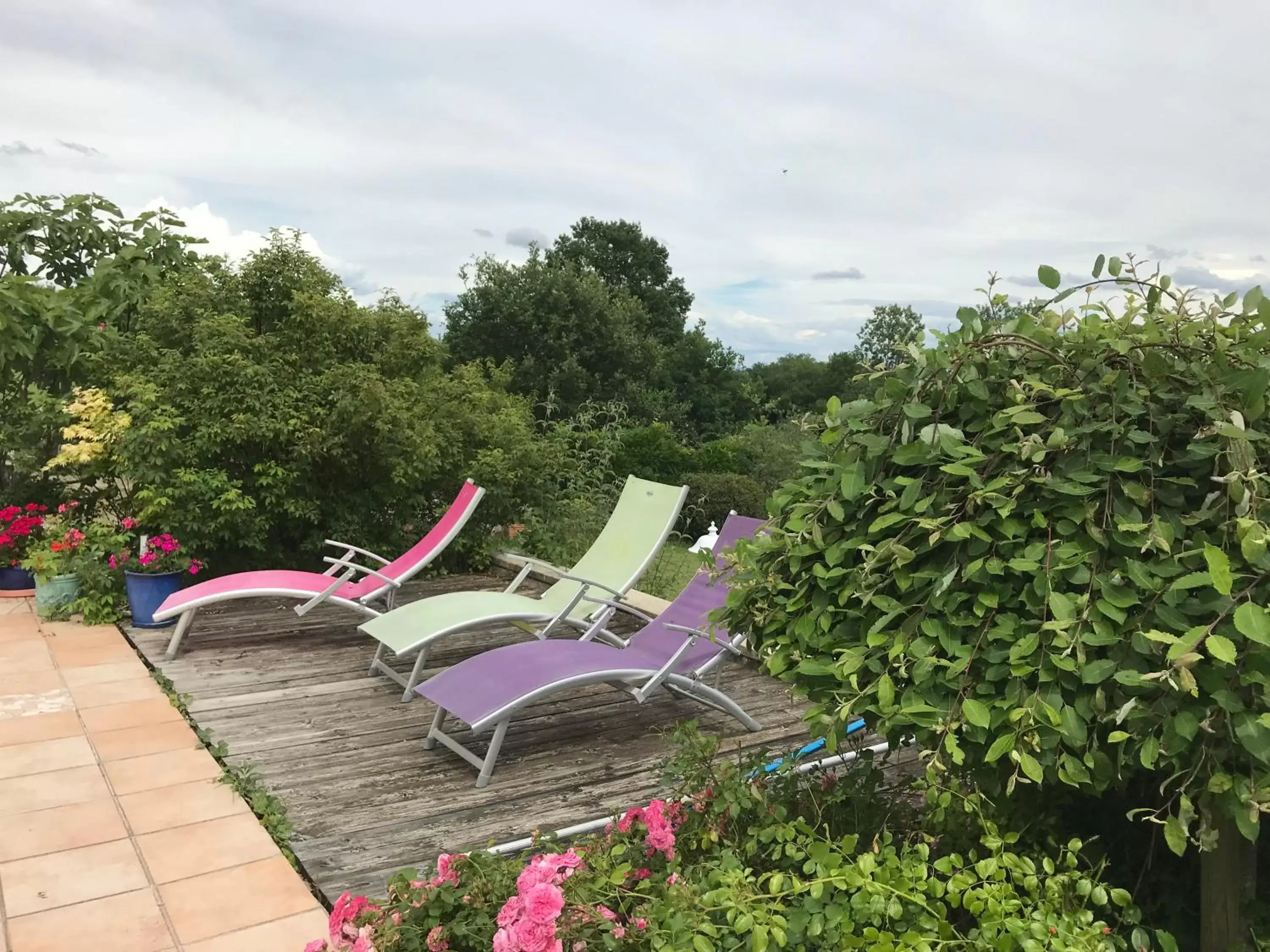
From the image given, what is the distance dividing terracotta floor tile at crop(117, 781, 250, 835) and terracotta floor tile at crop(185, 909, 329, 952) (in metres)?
0.88

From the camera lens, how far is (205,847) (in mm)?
3400

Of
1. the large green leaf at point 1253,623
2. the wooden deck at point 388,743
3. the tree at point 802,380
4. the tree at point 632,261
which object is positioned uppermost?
the tree at point 632,261

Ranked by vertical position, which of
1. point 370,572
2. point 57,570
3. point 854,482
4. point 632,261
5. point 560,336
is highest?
point 632,261

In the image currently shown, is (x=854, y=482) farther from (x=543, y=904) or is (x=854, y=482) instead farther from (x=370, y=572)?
(x=370, y=572)

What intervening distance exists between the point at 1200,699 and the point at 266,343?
7158mm

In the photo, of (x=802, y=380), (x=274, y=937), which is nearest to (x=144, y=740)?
(x=274, y=937)

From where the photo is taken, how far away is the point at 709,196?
31.8 ft

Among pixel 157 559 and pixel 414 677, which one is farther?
pixel 157 559

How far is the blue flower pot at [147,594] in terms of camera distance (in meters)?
6.37

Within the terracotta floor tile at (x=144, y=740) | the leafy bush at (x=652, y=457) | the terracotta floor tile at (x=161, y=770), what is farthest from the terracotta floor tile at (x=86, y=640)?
the leafy bush at (x=652, y=457)

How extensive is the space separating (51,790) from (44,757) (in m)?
0.43

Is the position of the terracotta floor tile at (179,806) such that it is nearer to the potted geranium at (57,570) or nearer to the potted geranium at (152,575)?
the potted geranium at (152,575)

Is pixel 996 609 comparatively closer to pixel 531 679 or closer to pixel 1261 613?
pixel 1261 613

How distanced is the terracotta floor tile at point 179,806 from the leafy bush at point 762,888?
1590 millimetres
